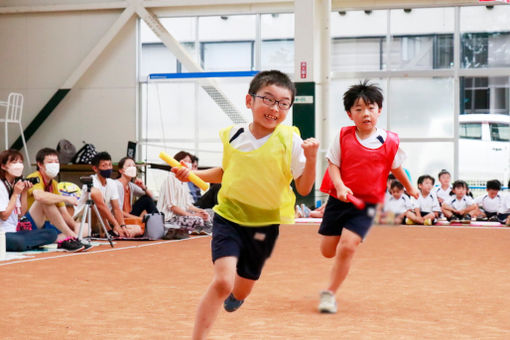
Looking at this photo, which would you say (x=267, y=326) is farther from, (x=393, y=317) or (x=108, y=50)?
(x=108, y=50)

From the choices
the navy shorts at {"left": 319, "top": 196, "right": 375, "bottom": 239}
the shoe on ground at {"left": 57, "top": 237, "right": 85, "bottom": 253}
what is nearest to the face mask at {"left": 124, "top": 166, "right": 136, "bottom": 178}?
the shoe on ground at {"left": 57, "top": 237, "right": 85, "bottom": 253}

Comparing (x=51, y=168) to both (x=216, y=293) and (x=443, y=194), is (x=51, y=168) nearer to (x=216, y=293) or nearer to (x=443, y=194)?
(x=216, y=293)

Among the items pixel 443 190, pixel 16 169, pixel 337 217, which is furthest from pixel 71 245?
pixel 443 190

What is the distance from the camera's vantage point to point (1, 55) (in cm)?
1498

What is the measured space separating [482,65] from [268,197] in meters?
12.5

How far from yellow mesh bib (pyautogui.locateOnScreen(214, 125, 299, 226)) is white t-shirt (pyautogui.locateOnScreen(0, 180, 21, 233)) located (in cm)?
419

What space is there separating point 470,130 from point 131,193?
8.05 metres


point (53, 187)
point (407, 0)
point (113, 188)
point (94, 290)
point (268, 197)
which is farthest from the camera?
point (407, 0)

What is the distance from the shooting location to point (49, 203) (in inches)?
267

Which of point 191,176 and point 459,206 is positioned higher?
point 191,176

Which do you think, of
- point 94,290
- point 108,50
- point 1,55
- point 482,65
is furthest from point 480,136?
point 94,290

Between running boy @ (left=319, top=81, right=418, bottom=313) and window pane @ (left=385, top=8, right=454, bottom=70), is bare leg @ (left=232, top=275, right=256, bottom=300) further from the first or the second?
window pane @ (left=385, top=8, right=454, bottom=70)

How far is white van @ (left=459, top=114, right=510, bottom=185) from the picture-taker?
45.4 ft

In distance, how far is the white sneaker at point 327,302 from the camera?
9.35 feet
